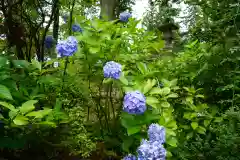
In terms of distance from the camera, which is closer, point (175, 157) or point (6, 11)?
point (175, 157)

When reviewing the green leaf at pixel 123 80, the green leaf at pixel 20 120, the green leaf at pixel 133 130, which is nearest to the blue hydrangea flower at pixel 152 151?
the green leaf at pixel 133 130

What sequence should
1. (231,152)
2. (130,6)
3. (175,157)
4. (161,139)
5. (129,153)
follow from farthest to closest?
(130,6), (175,157), (231,152), (129,153), (161,139)

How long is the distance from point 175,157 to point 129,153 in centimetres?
39

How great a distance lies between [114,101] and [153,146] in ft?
2.32

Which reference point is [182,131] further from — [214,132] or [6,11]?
[6,11]

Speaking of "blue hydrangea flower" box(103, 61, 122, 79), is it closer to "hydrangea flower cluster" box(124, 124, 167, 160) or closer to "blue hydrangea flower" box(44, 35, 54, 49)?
"hydrangea flower cluster" box(124, 124, 167, 160)

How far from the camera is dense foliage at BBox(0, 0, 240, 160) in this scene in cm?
157

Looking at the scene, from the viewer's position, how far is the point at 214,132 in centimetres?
202

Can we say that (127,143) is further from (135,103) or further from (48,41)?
(48,41)

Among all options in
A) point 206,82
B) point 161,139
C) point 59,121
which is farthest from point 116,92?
point 206,82

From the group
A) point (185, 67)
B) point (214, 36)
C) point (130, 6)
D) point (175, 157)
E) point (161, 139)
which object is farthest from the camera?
point (130, 6)

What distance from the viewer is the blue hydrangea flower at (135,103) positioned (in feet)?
4.87

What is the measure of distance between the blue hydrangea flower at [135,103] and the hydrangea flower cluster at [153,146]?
88 mm

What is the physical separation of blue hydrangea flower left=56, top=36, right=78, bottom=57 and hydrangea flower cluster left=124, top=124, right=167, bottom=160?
1.76 ft
